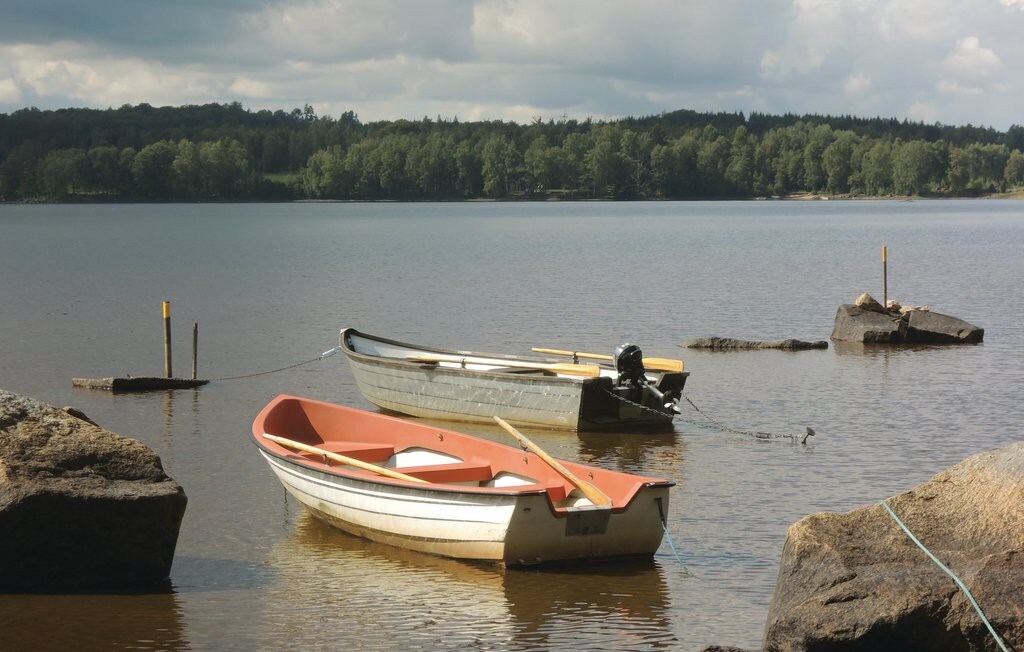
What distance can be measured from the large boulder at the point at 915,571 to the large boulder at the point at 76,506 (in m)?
5.64

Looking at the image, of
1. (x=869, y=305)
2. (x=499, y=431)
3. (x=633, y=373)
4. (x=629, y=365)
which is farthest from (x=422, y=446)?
(x=869, y=305)

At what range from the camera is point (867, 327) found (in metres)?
31.8

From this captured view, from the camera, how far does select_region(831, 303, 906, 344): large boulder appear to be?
31.5 meters

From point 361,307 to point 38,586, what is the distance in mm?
32595

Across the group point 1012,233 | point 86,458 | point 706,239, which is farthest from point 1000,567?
point 1012,233

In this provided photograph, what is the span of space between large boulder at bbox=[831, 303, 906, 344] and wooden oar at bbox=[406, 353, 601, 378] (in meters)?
12.7

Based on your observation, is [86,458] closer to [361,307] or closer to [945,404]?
[945,404]

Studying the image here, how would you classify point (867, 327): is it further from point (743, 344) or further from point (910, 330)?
point (743, 344)

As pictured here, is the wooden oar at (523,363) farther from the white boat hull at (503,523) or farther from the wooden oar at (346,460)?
the white boat hull at (503,523)

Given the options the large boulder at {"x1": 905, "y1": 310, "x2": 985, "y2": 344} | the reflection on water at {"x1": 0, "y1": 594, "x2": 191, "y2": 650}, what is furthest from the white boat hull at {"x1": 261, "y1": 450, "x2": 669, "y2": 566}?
the large boulder at {"x1": 905, "y1": 310, "x2": 985, "y2": 344}

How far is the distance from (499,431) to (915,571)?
12628 mm

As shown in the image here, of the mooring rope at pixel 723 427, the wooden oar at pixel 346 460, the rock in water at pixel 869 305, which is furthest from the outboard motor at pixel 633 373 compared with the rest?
the rock in water at pixel 869 305

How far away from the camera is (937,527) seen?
8.61 meters

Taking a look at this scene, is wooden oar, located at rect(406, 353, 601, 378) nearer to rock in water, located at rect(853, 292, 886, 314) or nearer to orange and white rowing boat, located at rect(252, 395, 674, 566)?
orange and white rowing boat, located at rect(252, 395, 674, 566)
